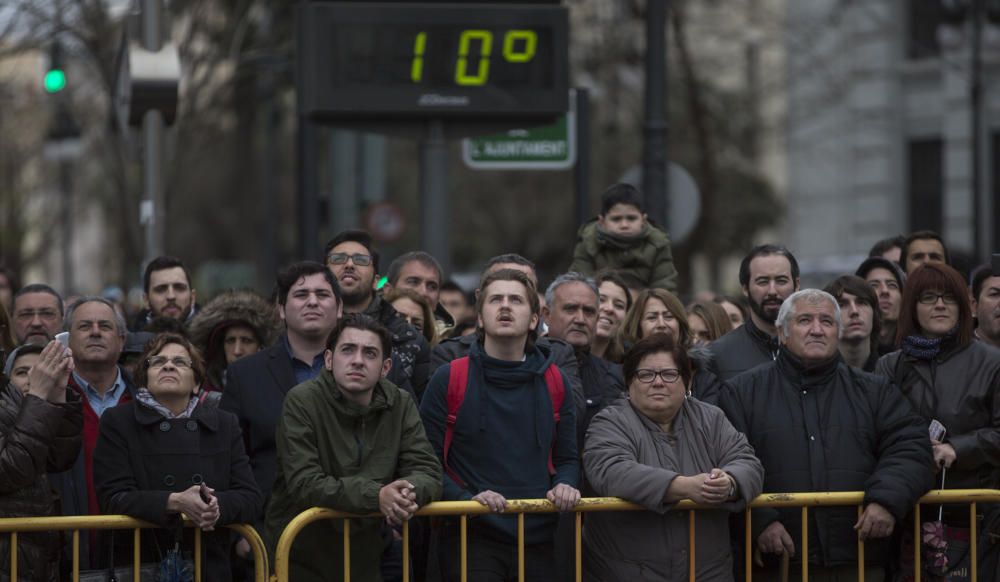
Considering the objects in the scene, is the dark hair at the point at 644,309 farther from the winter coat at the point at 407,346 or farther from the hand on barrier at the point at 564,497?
the hand on barrier at the point at 564,497

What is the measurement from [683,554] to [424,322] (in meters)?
2.46

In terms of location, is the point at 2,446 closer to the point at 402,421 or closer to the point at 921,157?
the point at 402,421

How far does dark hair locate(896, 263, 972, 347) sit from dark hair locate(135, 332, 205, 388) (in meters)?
3.22

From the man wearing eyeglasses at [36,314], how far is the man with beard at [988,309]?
493 centimetres

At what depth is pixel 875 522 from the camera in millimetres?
7711

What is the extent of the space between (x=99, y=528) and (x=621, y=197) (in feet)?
14.6

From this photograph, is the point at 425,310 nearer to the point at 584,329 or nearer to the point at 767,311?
the point at 584,329

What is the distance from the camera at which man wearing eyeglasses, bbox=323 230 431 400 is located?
28.9ft

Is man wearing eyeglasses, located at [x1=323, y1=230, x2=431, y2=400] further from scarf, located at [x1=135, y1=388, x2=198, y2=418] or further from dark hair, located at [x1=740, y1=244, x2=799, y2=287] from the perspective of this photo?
dark hair, located at [x1=740, y1=244, x2=799, y2=287]

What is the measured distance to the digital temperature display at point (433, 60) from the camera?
11984mm

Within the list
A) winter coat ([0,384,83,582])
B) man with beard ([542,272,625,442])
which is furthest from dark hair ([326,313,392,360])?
man with beard ([542,272,625,442])

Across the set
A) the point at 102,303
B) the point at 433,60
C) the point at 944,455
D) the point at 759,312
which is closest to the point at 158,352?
the point at 102,303

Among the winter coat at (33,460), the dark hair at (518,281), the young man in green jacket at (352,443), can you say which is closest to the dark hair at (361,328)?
the young man in green jacket at (352,443)

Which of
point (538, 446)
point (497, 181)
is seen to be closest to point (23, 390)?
point (538, 446)
